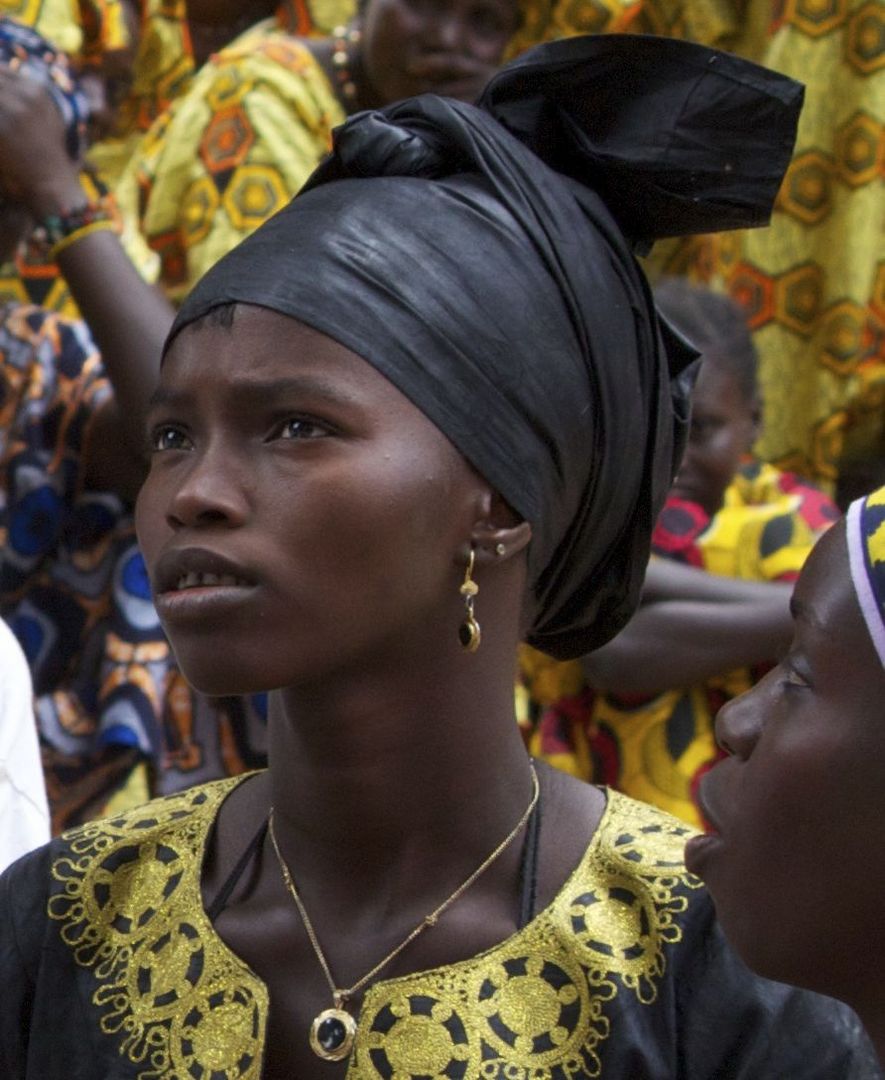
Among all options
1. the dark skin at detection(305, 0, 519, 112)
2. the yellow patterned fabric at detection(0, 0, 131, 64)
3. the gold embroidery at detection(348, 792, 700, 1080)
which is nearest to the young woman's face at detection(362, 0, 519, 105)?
the dark skin at detection(305, 0, 519, 112)

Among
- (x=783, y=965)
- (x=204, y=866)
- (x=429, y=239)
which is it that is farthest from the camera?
(x=204, y=866)

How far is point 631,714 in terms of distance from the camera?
139 inches

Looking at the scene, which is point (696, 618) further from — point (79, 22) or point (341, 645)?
point (79, 22)

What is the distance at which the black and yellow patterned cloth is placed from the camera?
1.92 m

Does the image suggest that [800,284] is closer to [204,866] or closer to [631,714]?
[631,714]

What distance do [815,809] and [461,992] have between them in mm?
488

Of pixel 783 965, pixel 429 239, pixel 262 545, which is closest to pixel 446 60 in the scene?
pixel 429 239

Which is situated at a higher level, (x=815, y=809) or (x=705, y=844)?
(x=815, y=809)

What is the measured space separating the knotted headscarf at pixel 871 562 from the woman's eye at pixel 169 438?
0.69 m

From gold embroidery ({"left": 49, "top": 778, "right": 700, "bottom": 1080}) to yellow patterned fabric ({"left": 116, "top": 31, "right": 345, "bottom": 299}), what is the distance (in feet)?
5.52

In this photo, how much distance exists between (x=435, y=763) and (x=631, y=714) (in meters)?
1.58

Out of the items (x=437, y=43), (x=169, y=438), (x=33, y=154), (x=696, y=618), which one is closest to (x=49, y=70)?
(x=33, y=154)

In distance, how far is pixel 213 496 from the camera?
183cm

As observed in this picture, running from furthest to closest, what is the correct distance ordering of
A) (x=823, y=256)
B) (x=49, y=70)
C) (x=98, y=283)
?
(x=823, y=256) → (x=49, y=70) → (x=98, y=283)
